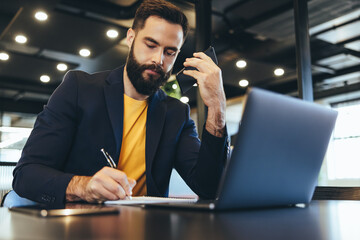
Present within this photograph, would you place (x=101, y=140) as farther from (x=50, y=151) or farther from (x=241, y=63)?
(x=241, y=63)

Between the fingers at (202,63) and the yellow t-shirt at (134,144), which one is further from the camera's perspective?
the yellow t-shirt at (134,144)

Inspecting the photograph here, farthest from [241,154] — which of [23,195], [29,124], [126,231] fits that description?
[29,124]

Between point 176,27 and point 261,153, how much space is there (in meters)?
1.17

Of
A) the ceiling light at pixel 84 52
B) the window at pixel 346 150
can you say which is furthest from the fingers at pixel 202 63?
the window at pixel 346 150

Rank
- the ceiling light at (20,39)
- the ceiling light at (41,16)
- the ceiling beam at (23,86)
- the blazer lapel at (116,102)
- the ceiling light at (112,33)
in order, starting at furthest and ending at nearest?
the ceiling beam at (23,86) → the ceiling light at (20,39) → the ceiling light at (112,33) → the ceiling light at (41,16) → the blazer lapel at (116,102)

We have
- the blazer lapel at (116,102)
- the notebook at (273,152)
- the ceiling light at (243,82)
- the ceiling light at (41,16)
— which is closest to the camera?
the notebook at (273,152)

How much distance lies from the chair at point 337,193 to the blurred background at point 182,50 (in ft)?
3.89

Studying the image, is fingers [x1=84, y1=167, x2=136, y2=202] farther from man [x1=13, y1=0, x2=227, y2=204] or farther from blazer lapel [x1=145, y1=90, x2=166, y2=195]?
blazer lapel [x1=145, y1=90, x2=166, y2=195]

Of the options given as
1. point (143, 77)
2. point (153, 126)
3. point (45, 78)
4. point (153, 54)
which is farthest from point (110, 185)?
point (45, 78)

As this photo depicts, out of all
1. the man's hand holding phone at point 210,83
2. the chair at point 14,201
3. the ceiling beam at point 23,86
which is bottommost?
the chair at point 14,201

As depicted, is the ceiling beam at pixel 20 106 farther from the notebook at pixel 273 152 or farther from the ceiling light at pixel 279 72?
the notebook at pixel 273 152

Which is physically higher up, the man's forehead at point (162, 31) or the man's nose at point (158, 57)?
the man's forehead at point (162, 31)

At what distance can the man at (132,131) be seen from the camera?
1.14 m

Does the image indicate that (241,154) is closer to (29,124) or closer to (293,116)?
(293,116)
